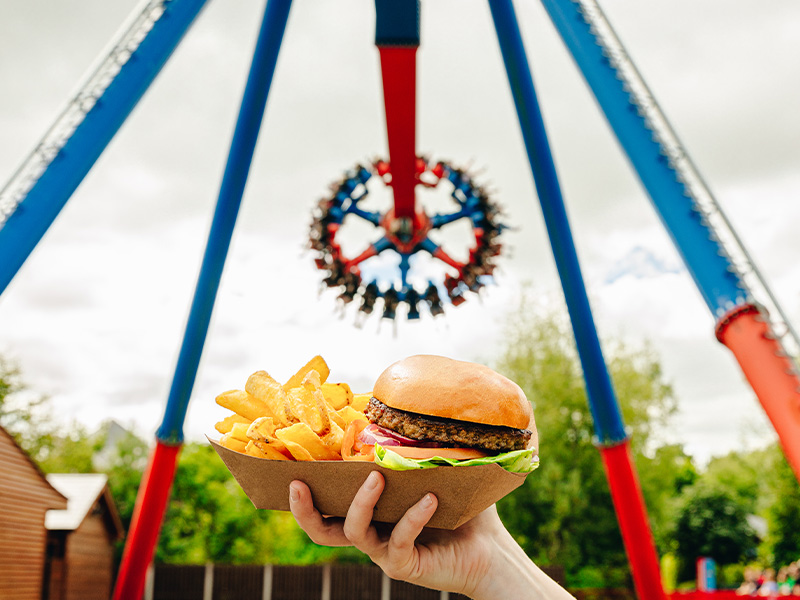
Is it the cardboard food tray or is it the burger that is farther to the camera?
the burger

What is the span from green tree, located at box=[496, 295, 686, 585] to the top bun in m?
23.3

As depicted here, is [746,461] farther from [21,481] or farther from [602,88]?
[602,88]

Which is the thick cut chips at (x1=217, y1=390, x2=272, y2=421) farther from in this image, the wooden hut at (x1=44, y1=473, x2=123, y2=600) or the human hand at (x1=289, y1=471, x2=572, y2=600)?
the wooden hut at (x1=44, y1=473, x2=123, y2=600)

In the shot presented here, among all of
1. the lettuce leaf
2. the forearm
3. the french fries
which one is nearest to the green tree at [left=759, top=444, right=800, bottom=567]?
the forearm

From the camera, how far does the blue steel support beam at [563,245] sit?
7883 mm

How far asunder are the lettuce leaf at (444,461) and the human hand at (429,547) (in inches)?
2.9

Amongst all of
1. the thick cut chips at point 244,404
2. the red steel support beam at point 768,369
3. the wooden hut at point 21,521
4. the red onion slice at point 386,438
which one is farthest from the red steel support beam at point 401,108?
the wooden hut at point 21,521

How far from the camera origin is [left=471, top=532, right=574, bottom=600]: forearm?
8.16 ft

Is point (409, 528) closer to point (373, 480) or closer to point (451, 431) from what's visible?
point (373, 480)

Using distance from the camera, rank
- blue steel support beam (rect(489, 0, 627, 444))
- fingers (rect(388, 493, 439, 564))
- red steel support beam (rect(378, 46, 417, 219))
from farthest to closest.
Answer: blue steel support beam (rect(489, 0, 627, 444)) < red steel support beam (rect(378, 46, 417, 219)) < fingers (rect(388, 493, 439, 564))

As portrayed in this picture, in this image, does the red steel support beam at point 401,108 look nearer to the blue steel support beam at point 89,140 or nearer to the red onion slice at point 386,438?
the blue steel support beam at point 89,140

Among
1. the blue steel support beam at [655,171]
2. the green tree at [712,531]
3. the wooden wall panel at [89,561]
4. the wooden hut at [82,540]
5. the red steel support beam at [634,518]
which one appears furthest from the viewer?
the green tree at [712,531]

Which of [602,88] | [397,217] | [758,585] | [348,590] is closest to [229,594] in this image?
[348,590]

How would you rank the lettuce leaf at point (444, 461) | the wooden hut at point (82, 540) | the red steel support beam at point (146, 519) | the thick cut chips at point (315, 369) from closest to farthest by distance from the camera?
the lettuce leaf at point (444, 461) < the thick cut chips at point (315, 369) < the red steel support beam at point (146, 519) < the wooden hut at point (82, 540)
